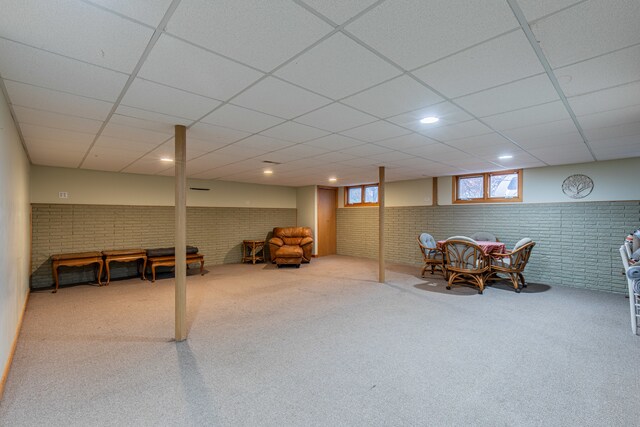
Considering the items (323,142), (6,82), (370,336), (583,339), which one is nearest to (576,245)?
(583,339)

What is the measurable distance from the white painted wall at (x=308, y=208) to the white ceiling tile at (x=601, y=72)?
23.9 ft

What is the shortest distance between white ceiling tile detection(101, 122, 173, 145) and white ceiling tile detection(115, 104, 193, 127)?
421mm

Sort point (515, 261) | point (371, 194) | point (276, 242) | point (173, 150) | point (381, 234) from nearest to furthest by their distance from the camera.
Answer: point (173, 150), point (515, 261), point (381, 234), point (276, 242), point (371, 194)

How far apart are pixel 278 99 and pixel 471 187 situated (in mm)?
6073

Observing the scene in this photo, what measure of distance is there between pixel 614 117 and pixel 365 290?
387 cm

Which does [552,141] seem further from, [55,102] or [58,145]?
[58,145]

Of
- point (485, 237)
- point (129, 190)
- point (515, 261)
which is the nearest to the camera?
point (515, 261)

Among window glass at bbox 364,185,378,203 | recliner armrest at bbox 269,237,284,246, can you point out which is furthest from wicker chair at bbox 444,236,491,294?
recliner armrest at bbox 269,237,284,246

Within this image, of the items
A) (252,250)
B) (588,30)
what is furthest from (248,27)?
(252,250)

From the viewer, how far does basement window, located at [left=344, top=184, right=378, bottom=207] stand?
9058 millimetres

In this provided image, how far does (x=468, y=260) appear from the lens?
16.8ft

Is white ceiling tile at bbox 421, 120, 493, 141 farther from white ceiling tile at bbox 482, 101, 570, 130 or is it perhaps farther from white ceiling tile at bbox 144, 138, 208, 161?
white ceiling tile at bbox 144, 138, 208, 161

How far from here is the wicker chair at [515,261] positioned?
498cm

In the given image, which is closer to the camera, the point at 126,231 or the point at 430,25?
the point at 430,25
